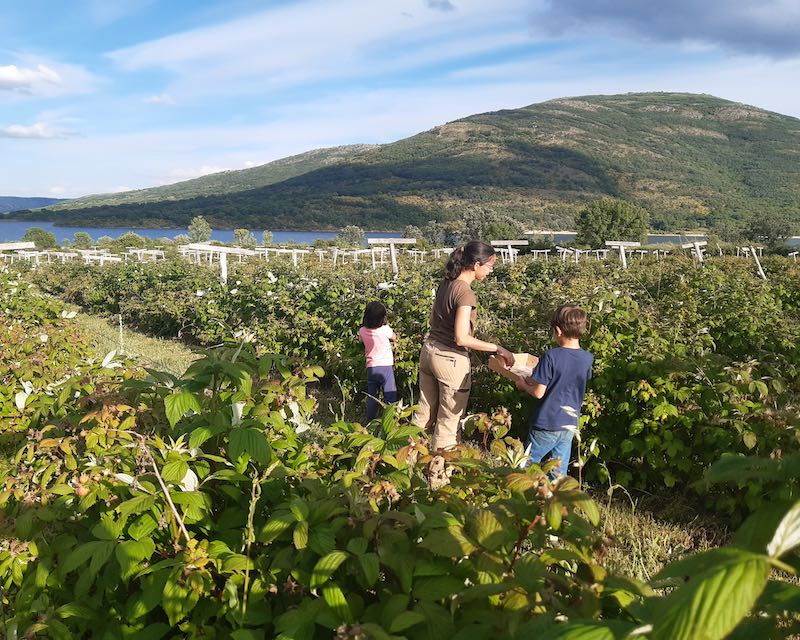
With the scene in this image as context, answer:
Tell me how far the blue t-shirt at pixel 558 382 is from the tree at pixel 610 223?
212 feet

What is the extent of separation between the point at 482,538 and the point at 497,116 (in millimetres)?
180581

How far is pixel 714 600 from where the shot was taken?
53 cm

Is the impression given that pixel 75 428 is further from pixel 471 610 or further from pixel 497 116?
pixel 497 116

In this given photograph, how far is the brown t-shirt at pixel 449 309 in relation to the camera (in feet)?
12.2

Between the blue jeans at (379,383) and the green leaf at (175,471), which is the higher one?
the green leaf at (175,471)

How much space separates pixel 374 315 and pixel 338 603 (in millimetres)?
4106

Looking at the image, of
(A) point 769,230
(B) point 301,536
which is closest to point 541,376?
(B) point 301,536

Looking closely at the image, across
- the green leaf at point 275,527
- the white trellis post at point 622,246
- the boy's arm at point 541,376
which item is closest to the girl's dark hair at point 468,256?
the boy's arm at point 541,376

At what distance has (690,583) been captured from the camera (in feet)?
1.83

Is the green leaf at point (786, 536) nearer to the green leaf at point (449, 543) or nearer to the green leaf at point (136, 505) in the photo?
the green leaf at point (449, 543)

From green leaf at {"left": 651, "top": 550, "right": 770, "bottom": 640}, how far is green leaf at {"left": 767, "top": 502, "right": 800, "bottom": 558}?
19mm

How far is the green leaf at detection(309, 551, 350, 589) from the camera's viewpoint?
1.23 m

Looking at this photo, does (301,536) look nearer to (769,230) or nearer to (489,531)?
(489,531)

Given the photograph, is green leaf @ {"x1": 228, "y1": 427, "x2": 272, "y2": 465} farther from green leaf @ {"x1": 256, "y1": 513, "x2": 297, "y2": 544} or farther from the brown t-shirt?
the brown t-shirt
